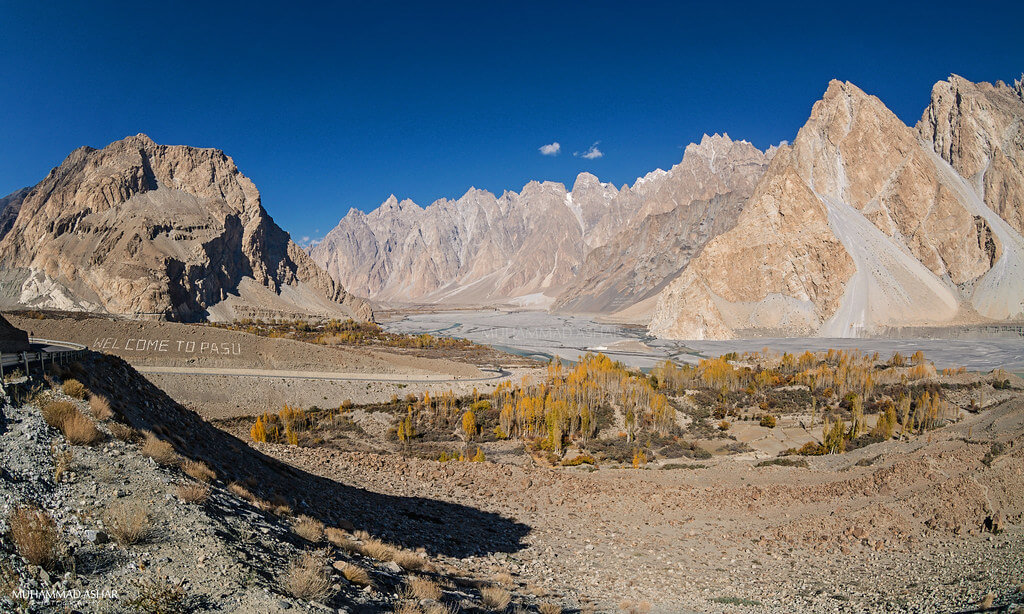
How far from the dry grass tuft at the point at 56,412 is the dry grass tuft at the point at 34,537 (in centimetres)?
251

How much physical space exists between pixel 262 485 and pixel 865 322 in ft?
389

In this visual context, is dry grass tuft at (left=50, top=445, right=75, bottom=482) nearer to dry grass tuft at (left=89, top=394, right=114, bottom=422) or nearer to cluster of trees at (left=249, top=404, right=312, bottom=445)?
dry grass tuft at (left=89, top=394, right=114, bottom=422)

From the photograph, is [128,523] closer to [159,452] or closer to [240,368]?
[159,452]

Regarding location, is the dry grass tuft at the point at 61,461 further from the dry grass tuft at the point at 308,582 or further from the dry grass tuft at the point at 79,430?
Answer: the dry grass tuft at the point at 308,582

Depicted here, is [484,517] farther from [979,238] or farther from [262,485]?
[979,238]

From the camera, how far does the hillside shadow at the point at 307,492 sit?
1102cm

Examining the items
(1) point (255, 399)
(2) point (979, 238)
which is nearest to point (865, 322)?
(2) point (979, 238)

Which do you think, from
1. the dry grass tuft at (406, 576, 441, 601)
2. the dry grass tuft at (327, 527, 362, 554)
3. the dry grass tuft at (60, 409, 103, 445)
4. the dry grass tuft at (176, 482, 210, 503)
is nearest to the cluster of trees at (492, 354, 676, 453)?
the dry grass tuft at (327, 527, 362, 554)

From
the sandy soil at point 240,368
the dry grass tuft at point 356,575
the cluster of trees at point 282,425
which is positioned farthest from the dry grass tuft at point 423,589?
the sandy soil at point 240,368

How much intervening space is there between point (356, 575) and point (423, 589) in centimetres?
98

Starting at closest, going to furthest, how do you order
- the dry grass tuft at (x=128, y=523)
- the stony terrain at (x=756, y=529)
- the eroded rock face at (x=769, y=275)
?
1. the dry grass tuft at (x=128, y=523)
2. the stony terrain at (x=756, y=529)
3. the eroded rock face at (x=769, y=275)

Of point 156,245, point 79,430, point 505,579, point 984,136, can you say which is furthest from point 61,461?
point 984,136

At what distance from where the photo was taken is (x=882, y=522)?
13.8 metres

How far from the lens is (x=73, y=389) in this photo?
9.07 metres
